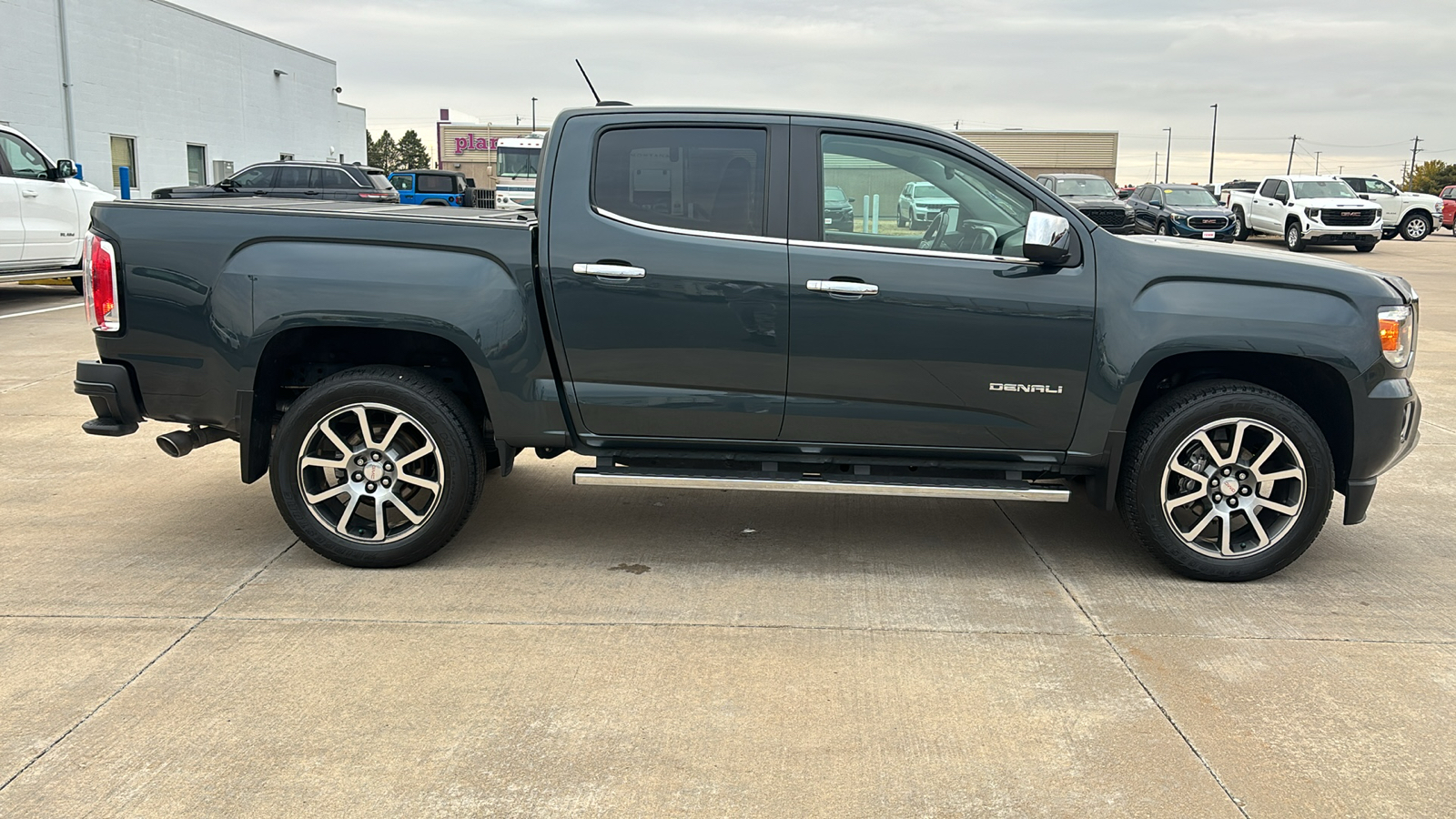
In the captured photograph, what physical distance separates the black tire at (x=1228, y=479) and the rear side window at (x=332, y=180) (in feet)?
75.9

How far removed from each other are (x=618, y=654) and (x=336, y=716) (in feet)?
3.11

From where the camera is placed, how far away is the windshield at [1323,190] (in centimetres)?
2842

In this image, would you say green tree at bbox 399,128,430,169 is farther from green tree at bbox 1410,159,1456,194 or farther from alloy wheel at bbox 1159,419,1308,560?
alloy wheel at bbox 1159,419,1308,560

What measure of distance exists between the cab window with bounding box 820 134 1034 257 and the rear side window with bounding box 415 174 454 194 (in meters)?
31.3

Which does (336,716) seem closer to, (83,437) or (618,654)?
(618,654)

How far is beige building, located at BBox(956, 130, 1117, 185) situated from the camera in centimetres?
7188

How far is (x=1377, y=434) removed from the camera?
4.69 meters

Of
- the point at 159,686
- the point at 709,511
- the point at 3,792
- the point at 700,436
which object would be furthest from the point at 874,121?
the point at 3,792

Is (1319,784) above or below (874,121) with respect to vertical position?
below

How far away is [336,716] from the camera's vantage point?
3480mm

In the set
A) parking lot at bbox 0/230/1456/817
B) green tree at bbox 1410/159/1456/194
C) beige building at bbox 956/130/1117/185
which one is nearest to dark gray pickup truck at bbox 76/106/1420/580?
parking lot at bbox 0/230/1456/817

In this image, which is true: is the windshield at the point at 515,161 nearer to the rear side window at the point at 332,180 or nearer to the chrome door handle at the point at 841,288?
the rear side window at the point at 332,180

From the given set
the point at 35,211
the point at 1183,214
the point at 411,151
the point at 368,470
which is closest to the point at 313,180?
the point at 35,211

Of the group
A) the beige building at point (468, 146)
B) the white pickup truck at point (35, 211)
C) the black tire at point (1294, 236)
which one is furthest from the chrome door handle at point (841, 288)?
the beige building at point (468, 146)
